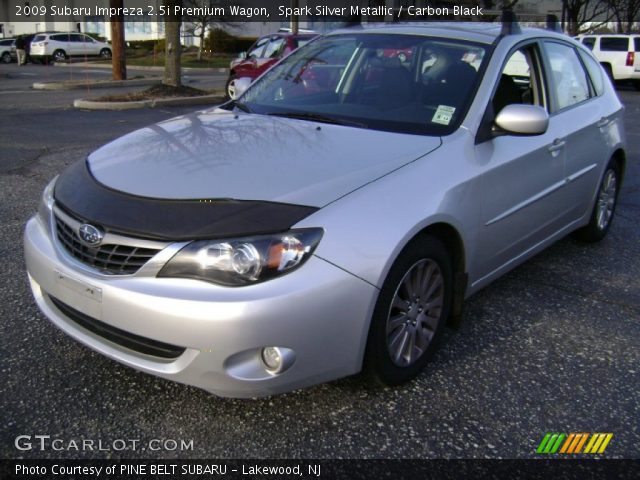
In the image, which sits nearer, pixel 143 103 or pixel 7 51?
pixel 143 103

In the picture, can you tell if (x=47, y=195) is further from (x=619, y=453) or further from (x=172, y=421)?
(x=619, y=453)

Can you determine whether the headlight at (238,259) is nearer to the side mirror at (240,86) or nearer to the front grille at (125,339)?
the front grille at (125,339)

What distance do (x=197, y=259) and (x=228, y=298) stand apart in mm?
196

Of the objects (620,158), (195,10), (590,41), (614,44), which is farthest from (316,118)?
(195,10)

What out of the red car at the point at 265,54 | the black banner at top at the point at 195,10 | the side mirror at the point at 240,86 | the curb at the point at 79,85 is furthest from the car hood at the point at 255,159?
the black banner at top at the point at 195,10

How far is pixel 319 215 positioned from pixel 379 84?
1.53 m

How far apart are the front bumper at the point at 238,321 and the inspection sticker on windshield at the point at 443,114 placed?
1199 mm

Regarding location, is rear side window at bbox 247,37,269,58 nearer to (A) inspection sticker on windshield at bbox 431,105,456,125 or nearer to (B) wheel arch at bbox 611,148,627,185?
(B) wheel arch at bbox 611,148,627,185

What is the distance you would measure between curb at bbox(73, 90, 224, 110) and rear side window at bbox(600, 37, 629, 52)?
48.9 ft

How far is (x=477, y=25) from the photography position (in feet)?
13.8

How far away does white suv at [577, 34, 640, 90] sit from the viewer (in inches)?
843

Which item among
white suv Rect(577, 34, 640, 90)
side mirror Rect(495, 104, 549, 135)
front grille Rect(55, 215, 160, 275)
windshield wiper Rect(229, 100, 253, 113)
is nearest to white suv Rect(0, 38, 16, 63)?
white suv Rect(577, 34, 640, 90)

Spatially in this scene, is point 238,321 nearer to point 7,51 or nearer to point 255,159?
point 255,159

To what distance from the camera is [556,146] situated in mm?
3863
